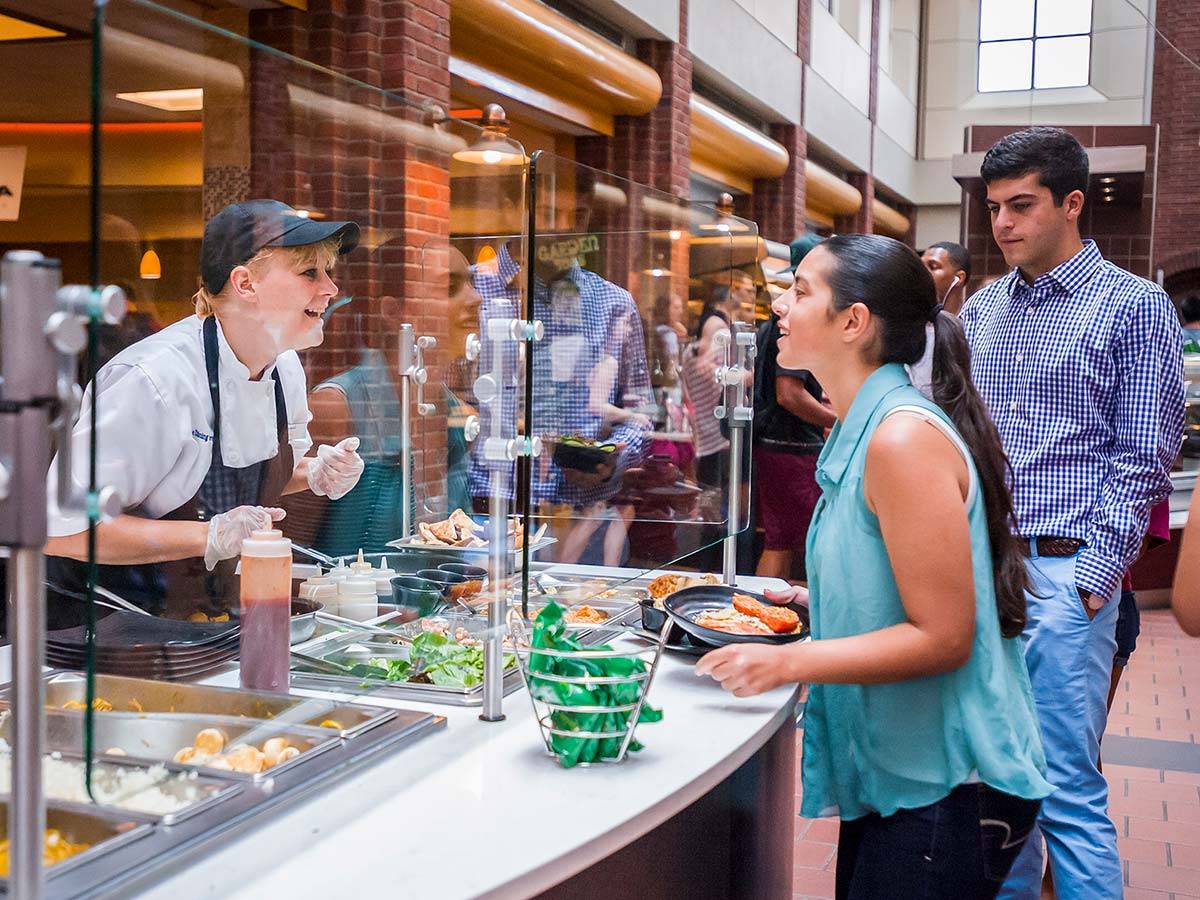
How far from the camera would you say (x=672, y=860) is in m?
1.52

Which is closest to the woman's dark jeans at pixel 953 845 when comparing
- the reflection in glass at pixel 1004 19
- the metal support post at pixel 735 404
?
the metal support post at pixel 735 404

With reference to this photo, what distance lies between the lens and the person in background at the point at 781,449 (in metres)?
4.82

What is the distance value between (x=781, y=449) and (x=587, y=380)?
8.37 ft

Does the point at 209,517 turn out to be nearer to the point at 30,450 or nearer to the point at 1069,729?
the point at 30,450

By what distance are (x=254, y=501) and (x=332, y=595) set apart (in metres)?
0.23

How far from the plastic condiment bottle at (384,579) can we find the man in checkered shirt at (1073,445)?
121 cm

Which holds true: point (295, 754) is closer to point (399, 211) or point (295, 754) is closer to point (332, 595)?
point (332, 595)

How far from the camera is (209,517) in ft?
5.23

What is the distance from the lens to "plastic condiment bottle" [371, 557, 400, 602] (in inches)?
72.9

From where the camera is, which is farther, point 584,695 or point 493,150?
point 493,150

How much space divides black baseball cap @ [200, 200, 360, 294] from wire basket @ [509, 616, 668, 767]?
1.97ft

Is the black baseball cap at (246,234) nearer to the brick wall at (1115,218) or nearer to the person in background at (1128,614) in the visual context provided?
the person in background at (1128,614)

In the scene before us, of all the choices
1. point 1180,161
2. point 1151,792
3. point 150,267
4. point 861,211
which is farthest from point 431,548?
point 1180,161

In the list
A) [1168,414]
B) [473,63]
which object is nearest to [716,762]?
[1168,414]
